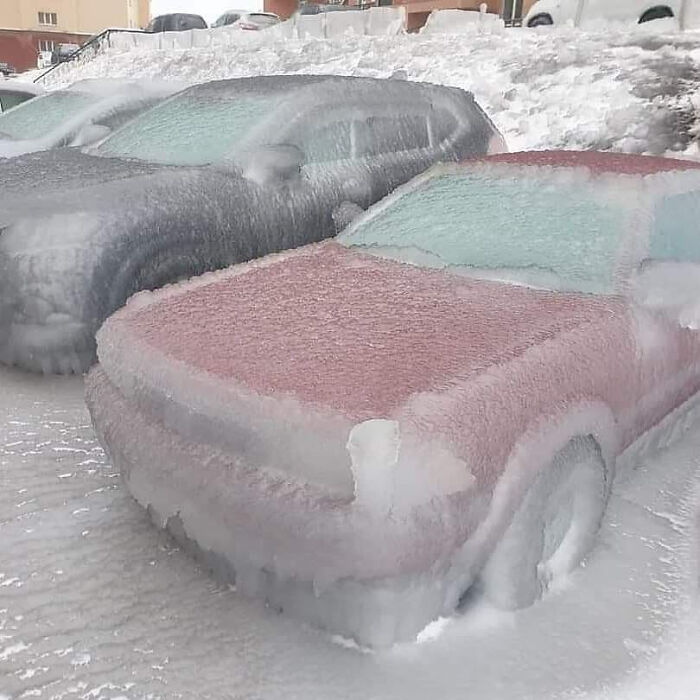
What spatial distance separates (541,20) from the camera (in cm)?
1424

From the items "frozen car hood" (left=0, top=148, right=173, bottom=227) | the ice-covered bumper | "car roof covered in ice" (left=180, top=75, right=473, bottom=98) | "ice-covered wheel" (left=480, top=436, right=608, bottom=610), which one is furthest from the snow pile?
the ice-covered bumper

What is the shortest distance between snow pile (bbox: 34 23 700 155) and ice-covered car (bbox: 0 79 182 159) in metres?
3.80

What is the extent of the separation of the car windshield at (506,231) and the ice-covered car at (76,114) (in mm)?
3013

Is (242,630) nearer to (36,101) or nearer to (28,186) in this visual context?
(28,186)

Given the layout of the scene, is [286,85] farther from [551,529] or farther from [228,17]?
[228,17]

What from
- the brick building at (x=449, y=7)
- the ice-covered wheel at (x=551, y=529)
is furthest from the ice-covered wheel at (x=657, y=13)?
the ice-covered wheel at (x=551, y=529)

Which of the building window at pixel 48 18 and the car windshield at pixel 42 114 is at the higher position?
the building window at pixel 48 18

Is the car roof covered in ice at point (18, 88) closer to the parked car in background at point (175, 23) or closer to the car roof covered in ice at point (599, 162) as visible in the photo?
the car roof covered in ice at point (599, 162)

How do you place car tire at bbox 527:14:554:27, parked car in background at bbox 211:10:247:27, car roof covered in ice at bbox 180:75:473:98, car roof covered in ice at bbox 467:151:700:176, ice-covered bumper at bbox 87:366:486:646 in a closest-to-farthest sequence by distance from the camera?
ice-covered bumper at bbox 87:366:486:646 → car roof covered in ice at bbox 467:151:700:176 → car roof covered in ice at bbox 180:75:473:98 → car tire at bbox 527:14:554:27 → parked car in background at bbox 211:10:247:27

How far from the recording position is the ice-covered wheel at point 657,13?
11664 millimetres

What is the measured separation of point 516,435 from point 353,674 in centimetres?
Result: 75

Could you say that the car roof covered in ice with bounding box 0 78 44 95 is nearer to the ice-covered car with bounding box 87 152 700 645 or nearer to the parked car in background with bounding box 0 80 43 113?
the parked car in background with bounding box 0 80 43 113

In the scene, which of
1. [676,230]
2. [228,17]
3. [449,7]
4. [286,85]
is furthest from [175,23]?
[676,230]

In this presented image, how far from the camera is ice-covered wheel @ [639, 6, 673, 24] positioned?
38.3 ft
